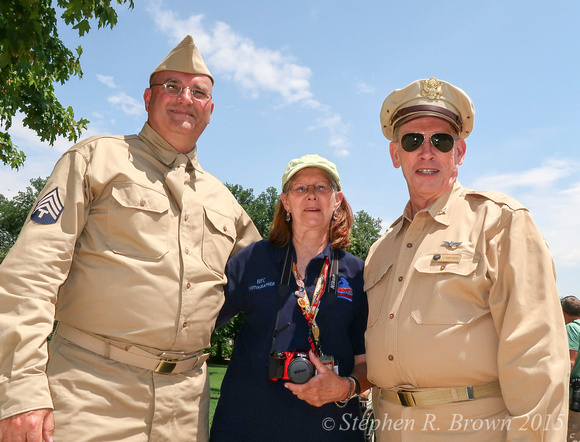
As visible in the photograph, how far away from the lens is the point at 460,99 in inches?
126

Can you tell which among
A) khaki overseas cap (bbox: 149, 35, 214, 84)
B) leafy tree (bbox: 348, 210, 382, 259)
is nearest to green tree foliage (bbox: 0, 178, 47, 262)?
leafy tree (bbox: 348, 210, 382, 259)

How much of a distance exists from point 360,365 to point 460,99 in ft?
6.16

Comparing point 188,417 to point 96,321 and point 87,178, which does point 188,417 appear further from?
point 87,178

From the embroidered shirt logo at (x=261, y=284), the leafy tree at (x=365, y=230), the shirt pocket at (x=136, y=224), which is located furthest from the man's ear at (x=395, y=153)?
the leafy tree at (x=365, y=230)

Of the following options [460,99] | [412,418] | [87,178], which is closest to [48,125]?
[87,178]

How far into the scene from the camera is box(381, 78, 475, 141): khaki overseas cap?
3131mm

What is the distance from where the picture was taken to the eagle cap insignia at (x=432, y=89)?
317 centimetres

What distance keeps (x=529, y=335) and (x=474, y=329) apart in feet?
0.90

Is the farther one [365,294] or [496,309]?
[365,294]

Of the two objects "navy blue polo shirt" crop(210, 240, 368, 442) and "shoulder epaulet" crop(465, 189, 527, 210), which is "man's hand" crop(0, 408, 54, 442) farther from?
"shoulder epaulet" crop(465, 189, 527, 210)

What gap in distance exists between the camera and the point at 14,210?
158ft

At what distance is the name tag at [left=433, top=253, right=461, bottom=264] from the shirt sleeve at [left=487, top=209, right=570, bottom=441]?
0.19 m

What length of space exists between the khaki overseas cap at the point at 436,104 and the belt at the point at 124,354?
2.11m

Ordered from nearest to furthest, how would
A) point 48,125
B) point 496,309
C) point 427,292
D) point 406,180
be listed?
point 496,309 → point 427,292 → point 406,180 → point 48,125
